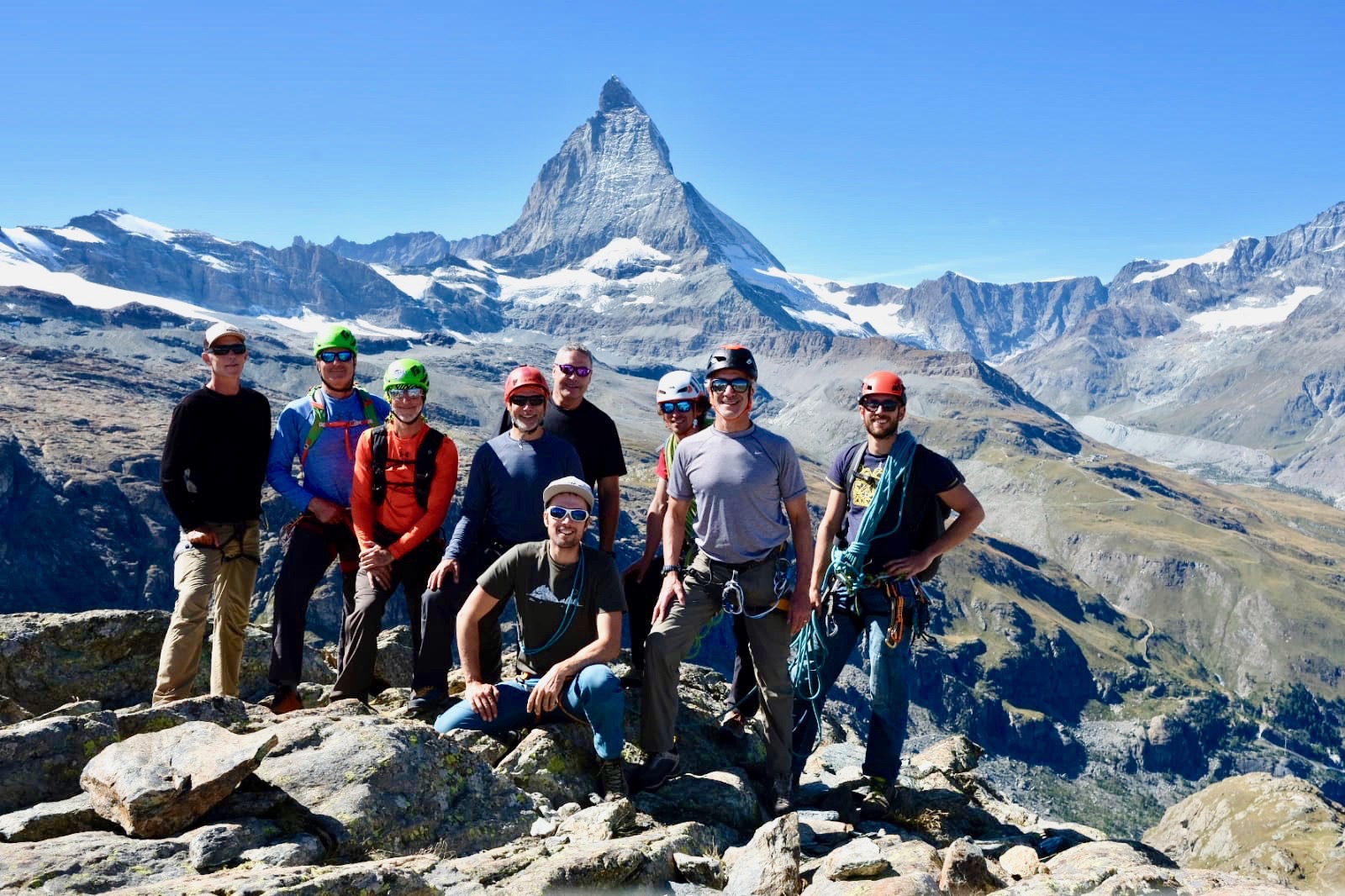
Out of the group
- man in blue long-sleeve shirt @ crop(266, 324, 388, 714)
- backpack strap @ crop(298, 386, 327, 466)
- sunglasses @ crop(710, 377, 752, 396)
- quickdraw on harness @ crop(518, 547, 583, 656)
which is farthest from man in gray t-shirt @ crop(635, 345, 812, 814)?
backpack strap @ crop(298, 386, 327, 466)

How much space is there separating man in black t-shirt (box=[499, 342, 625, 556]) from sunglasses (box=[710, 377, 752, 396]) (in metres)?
2.84

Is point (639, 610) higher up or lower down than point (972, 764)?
higher up

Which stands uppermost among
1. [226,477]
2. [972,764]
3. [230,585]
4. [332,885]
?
[226,477]

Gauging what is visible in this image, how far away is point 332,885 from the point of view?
23.2 ft

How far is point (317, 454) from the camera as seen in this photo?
13.4m

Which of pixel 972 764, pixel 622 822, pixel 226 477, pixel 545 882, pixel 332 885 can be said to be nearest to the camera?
pixel 332 885

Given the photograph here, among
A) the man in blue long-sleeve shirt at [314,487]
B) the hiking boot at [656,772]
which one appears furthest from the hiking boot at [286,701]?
the hiking boot at [656,772]

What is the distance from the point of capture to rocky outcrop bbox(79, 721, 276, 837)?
8.16 metres

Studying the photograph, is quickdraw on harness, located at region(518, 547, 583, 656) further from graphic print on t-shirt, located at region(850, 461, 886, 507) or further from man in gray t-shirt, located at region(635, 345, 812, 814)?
graphic print on t-shirt, located at region(850, 461, 886, 507)

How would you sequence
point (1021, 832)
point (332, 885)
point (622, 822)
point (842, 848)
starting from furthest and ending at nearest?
1. point (1021, 832)
2. point (622, 822)
3. point (842, 848)
4. point (332, 885)

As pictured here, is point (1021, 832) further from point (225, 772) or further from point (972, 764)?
point (225, 772)

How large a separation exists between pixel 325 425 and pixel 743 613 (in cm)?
675

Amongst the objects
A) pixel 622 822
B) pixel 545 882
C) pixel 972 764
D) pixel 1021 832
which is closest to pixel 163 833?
pixel 545 882

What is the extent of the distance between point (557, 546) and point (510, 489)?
1.42m
